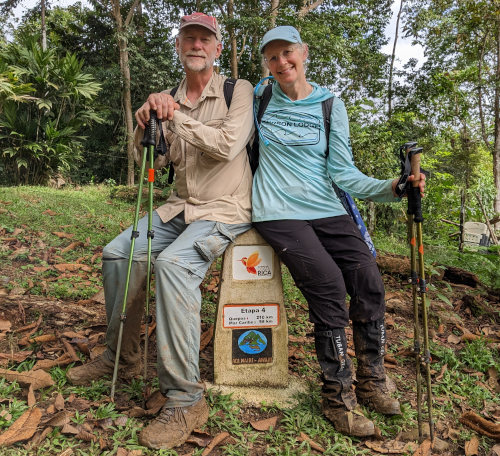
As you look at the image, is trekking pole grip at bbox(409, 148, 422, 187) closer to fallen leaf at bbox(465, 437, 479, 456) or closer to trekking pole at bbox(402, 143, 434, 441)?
trekking pole at bbox(402, 143, 434, 441)

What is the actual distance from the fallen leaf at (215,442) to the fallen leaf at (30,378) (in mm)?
1171

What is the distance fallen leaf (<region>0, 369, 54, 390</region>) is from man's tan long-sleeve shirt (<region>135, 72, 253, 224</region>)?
135 cm

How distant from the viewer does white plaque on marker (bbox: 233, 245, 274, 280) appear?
320cm

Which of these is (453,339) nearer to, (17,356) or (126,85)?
(17,356)

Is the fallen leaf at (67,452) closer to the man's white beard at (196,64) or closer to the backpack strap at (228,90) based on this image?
the backpack strap at (228,90)

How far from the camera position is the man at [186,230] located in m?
2.62

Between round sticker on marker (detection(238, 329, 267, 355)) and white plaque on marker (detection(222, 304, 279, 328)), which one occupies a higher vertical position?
white plaque on marker (detection(222, 304, 279, 328))

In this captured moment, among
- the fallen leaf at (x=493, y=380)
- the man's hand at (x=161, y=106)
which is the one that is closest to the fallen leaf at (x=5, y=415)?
the man's hand at (x=161, y=106)

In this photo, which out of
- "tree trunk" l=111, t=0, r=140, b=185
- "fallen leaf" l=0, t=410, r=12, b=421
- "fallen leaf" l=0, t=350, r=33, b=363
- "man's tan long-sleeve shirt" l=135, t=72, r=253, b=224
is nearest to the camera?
"fallen leaf" l=0, t=410, r=12, b=421

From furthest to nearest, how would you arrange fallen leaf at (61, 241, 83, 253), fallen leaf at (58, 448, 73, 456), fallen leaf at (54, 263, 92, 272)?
1. fallen leaf at (61, 241, 83, 253)
2. fallen leaf at (54, 263, 92, 272)
3. fallen leaf at (58, 448, 73, 456)

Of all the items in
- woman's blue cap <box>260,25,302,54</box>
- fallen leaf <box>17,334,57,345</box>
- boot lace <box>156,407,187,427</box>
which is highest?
woman's blue cap <box>260,25,302,54</box>

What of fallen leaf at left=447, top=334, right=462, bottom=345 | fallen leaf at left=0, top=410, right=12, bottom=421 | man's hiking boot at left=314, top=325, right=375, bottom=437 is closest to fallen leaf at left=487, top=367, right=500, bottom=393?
fallen leaf at left=447, top=334, right=462, bottom=345

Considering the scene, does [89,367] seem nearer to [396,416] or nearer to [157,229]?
[157,229]

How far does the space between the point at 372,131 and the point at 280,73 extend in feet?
22.6
